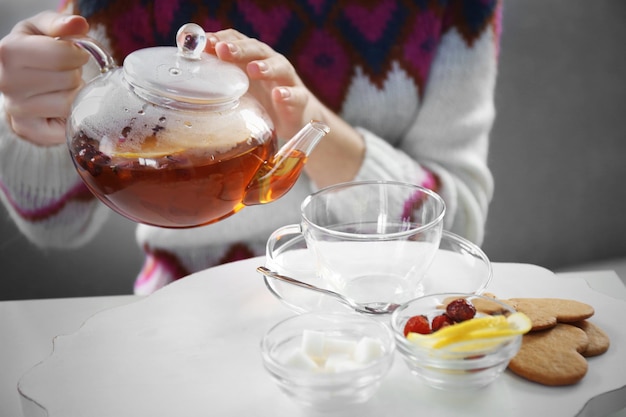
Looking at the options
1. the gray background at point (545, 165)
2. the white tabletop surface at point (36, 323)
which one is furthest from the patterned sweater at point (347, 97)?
the gray background at point (545, 165)

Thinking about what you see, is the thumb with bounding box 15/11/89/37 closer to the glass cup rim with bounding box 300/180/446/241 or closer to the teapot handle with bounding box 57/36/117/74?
the teapot handle with bounding box 57/36/117/74

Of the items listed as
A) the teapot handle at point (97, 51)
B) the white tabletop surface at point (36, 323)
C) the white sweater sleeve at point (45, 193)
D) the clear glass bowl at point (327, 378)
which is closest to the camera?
the clear glass bowl at point (327, 378)

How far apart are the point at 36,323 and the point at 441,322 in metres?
0.49

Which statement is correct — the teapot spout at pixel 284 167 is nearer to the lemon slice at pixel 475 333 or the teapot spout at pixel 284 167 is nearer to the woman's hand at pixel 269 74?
the woman's hand at pixel 269 74

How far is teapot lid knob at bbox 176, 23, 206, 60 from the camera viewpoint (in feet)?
2.02

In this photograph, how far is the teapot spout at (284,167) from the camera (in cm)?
68

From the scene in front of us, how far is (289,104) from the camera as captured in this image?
0.75 m

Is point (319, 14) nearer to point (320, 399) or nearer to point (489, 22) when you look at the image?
point (489, 22)

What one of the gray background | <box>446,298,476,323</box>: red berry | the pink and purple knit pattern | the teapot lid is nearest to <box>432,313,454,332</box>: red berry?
<box>446,298,476,323</box>: red berry

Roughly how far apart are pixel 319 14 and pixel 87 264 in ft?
2.76

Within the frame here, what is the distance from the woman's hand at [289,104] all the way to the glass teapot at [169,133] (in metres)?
0.04

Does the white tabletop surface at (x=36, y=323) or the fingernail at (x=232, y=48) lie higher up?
the fingernail at (x=232, y=48)

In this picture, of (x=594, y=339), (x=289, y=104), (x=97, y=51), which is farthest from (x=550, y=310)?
(x=97, y=51)

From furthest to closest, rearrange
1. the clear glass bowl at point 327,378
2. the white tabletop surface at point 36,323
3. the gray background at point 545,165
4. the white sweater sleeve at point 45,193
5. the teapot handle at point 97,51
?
the gray background at point 545,165 → the white sweater sleeve at point 45,193 → the white tabletop surface at point 36,323 → the teapot handle at point 97,51 → the clear glass bowl at point 327,378
